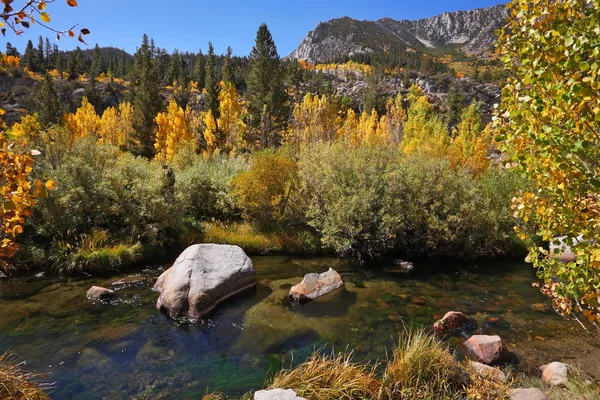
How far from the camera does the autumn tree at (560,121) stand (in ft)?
9.28

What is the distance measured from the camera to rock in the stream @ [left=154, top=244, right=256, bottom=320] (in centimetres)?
1052

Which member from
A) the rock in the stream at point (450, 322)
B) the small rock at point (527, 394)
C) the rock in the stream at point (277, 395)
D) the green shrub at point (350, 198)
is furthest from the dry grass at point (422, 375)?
the green shrub at point (350, 198)

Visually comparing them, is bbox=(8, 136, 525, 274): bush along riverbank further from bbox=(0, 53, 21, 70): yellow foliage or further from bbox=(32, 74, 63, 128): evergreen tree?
bbox=(0, 53, 21, 70): yellow foliage

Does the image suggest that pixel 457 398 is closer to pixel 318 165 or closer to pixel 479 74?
pixel 318 165

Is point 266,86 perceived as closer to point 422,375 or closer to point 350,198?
point 350,198

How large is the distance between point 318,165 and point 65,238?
38.7 feet

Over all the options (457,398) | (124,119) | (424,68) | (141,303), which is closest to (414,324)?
(457,398)

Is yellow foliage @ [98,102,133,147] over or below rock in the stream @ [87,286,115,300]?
over

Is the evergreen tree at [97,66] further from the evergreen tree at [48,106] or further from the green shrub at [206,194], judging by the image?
the green shrub at [206,194]

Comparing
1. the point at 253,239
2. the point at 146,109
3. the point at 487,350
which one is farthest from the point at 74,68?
the point at 487,350

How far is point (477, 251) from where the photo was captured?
17.7 meters

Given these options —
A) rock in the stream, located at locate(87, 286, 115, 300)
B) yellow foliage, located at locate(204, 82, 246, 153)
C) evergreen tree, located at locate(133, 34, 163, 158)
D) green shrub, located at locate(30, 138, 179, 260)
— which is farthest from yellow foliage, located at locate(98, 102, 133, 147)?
rock in the stream, located at locate(87, 286, 115, 300)

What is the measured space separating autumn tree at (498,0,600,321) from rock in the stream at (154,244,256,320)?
29.9 feet

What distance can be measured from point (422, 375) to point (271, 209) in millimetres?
13538
